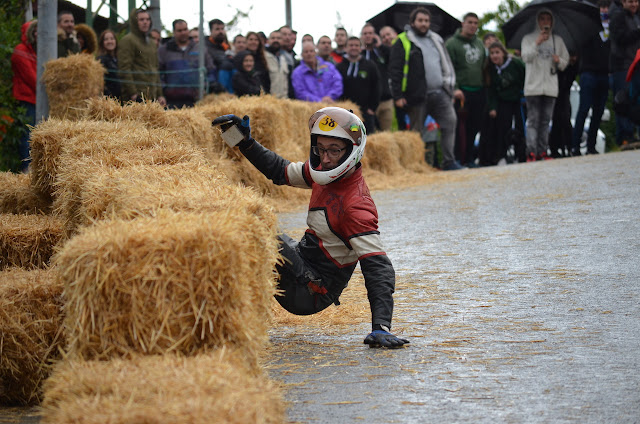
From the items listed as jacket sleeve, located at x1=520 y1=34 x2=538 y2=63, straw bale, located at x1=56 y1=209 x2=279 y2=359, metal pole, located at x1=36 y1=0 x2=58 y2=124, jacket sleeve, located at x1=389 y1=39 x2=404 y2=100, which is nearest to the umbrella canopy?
jacket sleeve, located at x1=520 y1=34 x2=538 y2=63

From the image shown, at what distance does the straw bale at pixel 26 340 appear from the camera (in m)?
4.58

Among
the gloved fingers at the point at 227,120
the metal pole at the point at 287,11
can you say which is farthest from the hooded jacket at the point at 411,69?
the metal pole at the point at 287,11

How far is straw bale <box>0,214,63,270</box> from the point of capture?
6.14 metres

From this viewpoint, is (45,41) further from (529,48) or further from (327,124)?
(529,48)

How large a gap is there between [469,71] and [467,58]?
0.26m

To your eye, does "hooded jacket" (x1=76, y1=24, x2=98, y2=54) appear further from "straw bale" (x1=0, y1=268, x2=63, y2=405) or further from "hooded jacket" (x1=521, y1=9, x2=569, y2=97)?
"straw bale" (x1=0, y1=268, x2=63, y2=405)

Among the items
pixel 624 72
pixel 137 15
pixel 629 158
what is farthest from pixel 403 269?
pixel 624 72

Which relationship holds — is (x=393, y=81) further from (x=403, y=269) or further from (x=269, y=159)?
(x=269, y=159)

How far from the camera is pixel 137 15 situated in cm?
Answer: 1309

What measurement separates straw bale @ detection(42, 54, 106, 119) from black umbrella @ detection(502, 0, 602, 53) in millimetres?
9298

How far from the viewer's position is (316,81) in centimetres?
1594

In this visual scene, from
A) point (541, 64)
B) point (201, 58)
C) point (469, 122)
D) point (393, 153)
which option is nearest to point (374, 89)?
point (393, 153)

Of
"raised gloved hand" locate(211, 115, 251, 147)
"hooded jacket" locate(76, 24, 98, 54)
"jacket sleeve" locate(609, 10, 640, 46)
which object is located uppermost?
"jacket sleeve" locate(609, 10, 640, 46)

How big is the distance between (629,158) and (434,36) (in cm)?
418
